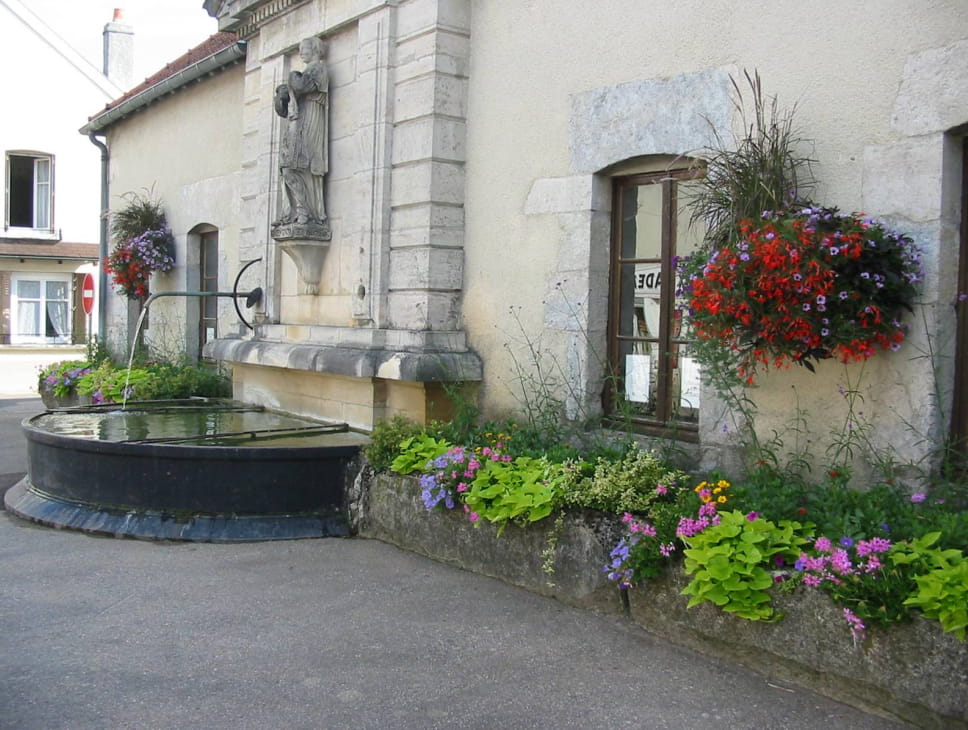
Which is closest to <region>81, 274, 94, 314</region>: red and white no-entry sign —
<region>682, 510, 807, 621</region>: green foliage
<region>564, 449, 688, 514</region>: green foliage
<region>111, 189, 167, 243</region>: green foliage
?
<region>111, 189, 167, 243</region>: green foliage

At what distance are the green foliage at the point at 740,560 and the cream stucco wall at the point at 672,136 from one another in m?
0.91

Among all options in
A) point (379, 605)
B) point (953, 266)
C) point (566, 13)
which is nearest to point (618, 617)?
point (379, 605)

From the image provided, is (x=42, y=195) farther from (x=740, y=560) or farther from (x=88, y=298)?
(x=740, y=560)

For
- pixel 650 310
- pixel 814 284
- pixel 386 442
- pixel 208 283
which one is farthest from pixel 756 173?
pixel 208 283

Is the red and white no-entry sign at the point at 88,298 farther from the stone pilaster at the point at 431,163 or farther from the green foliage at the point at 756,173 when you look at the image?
the green foliage at the point at 756,173

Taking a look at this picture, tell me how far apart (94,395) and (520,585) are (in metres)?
7.27

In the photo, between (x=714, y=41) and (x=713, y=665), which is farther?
(x=714, y=41)

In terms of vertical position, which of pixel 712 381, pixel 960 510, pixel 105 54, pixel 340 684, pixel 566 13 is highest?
pixel 105 54

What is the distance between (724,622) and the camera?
4.09 meters

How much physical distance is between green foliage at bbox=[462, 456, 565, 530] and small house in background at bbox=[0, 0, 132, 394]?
1971 centimetres

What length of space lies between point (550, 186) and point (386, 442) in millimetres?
1840

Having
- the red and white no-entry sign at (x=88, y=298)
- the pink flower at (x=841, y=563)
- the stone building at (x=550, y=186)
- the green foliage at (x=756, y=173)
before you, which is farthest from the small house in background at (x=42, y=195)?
the pink flower at (x=841, y=563)

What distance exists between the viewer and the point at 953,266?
4.38 meters

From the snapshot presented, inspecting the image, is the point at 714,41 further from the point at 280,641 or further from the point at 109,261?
the point at 109,261
